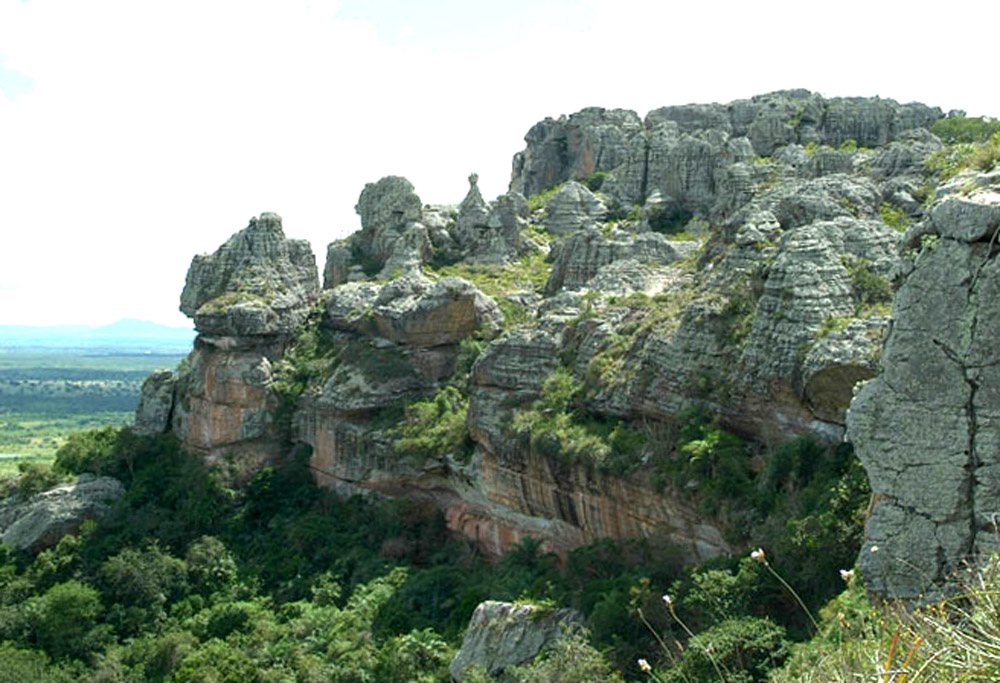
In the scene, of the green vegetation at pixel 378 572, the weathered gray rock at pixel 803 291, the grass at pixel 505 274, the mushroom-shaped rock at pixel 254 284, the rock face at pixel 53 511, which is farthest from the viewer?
the grass at pixel 505 274

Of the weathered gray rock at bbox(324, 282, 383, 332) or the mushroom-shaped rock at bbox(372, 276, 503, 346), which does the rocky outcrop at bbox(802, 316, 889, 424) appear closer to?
the mushroom-shaped rock at bbox(372, 276, 503, 346)

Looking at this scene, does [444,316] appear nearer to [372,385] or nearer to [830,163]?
[372,385]

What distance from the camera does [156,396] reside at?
4081 cm

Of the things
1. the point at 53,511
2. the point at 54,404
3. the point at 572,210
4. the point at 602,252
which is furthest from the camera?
the point at 54,404

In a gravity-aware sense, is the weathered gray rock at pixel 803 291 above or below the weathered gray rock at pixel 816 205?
below

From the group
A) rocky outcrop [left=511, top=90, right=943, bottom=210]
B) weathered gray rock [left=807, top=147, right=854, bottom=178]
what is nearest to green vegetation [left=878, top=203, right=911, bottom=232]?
weathered gray rock [left=807, top=147, right=854, bottom=178]

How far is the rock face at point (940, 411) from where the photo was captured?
12.8m

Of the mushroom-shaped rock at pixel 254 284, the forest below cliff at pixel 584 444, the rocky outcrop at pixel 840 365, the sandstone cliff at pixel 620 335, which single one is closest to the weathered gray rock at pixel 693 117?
the sandstone cliff at pixel 620 335

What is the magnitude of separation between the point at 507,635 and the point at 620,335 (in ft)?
29.3

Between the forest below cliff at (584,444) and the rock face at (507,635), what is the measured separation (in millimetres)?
231

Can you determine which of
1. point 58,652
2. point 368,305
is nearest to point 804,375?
point 368,305

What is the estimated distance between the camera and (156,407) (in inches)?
1599

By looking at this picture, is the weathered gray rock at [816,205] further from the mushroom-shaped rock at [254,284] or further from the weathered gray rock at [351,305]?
the mushroom-shaped rock at [254,284]

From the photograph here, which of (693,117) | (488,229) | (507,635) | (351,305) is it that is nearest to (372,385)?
(351,305)
